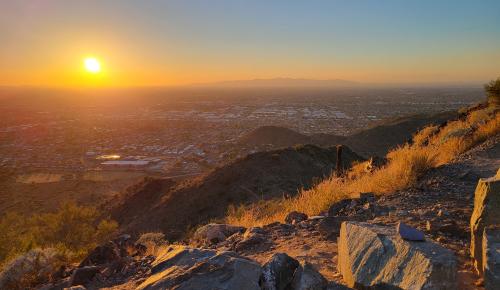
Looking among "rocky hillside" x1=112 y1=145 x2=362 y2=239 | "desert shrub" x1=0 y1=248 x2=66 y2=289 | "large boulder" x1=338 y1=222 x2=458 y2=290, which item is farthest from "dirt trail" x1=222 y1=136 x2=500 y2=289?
"rocky hillside" x1=112 y1=145 x2=362 y2=239

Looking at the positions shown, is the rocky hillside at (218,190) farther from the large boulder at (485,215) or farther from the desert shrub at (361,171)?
the large boulder at (485,215)

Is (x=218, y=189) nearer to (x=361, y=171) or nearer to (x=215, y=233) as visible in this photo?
(x=361, y=171)

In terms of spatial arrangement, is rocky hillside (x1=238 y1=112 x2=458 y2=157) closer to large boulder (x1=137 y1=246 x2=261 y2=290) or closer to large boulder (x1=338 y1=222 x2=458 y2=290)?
large boulder (x1=338 y1=222 x2=458 y2=290)

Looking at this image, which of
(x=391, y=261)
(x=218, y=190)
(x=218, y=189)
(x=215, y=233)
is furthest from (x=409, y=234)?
(x=218, y=189)

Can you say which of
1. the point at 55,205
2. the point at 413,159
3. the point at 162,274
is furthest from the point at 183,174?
the point at 162,274

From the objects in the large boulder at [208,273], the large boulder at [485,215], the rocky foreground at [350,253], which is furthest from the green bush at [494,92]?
the large boulder at [208,273]

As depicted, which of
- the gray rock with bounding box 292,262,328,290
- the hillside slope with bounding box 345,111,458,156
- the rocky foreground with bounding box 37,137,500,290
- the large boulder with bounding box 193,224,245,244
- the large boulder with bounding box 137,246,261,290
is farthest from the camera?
the hillside slope with bounding box 345,111,458,156
